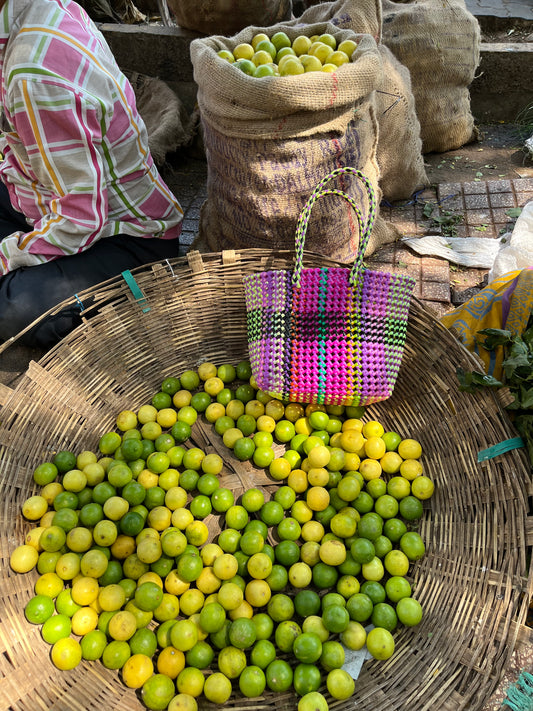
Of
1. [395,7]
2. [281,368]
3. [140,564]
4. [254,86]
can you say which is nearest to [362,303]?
[281,368]

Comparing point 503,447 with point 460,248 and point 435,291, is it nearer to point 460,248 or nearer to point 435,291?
point 435,291

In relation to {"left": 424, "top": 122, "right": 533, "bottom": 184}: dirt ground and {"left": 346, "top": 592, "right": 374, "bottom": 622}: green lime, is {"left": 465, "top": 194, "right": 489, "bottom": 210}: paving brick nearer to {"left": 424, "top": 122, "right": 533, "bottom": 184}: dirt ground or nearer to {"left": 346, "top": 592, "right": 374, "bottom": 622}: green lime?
{"left": 424, "top": 122, "right": 533, "bottom": 184}: dirt ground

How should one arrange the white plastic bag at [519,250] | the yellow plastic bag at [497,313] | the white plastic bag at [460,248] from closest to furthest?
the yellow plastic bag at [497,313]
the white plastic bag at [519,250]
the white plastic bag at [460,248]

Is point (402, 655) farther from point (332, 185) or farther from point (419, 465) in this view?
point (332, 185)

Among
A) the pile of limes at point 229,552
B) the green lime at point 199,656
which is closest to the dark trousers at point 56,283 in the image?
the pile of limes at point 229,552

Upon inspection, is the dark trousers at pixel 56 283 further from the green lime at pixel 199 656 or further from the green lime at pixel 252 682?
the green lime at pixel 252 682

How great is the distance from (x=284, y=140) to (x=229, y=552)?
195 centimetres

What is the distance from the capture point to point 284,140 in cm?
248

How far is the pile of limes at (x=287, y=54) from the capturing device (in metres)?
2.52

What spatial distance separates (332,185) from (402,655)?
223 cm

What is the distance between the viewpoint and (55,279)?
2.80 meters

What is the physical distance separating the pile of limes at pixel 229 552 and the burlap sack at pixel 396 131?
1.99m

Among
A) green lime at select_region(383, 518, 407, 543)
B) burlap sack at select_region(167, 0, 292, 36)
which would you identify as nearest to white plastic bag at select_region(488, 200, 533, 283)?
green lime at select_region(383, 518, 407, 543)

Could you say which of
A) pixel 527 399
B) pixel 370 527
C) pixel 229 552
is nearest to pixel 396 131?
pixel 527 399
